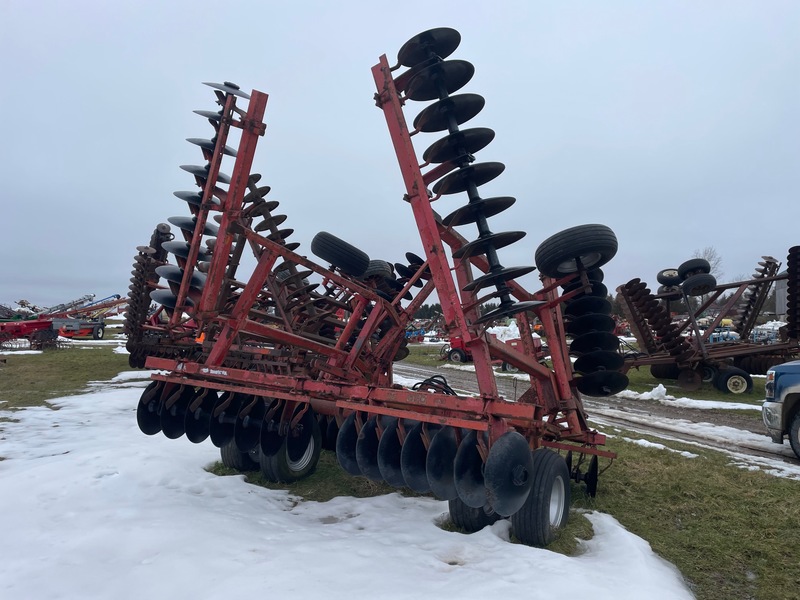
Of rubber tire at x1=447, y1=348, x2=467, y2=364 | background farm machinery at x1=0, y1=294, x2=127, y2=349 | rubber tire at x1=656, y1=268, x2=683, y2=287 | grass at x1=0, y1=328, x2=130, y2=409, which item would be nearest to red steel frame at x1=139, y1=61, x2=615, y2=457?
grass at x1=0, y1=328, x2=130, y2=409

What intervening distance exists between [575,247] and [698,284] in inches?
365

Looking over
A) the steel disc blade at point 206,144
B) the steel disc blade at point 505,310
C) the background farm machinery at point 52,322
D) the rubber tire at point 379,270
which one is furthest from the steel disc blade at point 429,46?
the background farm machinery at point 52,322

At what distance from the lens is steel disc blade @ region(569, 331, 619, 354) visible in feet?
16.5

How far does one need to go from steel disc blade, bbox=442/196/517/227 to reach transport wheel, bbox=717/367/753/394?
1223 cm

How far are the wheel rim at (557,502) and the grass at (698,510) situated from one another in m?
0.13

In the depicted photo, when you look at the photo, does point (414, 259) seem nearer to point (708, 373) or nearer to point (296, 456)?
point (296, 456)

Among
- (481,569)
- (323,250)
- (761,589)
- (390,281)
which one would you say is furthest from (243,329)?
(761,589)

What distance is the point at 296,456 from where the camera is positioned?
537 centimetres

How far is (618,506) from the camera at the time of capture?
4.90 metres

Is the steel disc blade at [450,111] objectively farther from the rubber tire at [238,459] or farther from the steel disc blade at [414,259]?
the rubber tire at [238,459]

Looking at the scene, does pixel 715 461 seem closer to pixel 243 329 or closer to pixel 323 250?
pixel 323 250

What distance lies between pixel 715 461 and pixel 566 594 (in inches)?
188

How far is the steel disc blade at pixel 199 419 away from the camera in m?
5.45

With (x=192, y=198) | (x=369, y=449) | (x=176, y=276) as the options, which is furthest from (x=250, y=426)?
(x=192, y=198)
